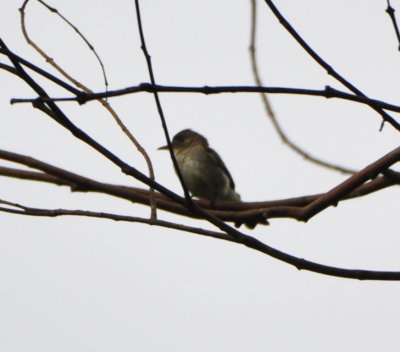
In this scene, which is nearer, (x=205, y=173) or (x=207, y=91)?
(x=207, y=91)

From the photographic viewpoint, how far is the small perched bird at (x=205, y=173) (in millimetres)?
7816

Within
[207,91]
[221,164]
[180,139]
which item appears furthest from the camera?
[180,139]

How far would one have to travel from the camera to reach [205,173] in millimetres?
7875

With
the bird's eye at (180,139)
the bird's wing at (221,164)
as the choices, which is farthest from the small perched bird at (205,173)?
the bird's eye at (180,139)

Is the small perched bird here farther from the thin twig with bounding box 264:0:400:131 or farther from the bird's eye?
the thin twig with bounding box 264:0:400:131

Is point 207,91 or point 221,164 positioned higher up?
point 221,164

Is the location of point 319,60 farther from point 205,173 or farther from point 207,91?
point 205,173

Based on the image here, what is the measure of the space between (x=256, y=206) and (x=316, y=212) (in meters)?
0.59

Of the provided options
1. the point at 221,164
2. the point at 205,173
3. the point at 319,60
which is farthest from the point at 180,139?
the point at 319,60

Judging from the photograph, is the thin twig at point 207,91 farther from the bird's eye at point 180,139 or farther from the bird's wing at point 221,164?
the bird's eye at point 180,139

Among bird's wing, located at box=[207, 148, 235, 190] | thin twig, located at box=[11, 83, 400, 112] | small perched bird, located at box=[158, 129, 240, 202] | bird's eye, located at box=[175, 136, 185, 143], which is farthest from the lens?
bird's eye, located at box=[175, 136, 185, 143]

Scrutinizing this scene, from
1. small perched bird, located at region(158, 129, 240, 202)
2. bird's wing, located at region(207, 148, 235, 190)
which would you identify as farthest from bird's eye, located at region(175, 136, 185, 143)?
bird's wing, located at region(207, 148, 235, 190)

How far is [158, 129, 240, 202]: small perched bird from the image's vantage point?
7816mm

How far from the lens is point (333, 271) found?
99.3 inches
